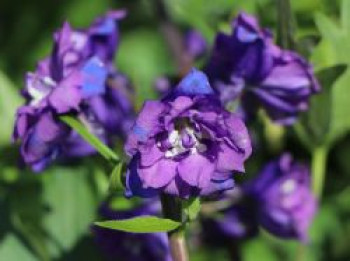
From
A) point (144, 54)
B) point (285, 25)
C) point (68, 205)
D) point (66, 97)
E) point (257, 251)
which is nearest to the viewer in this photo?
point (66, 97)

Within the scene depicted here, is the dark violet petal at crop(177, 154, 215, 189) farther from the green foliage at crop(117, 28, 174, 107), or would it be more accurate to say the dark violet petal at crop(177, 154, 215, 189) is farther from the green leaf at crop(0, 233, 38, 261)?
the green foliage at crop(117, 28, 174, 107)

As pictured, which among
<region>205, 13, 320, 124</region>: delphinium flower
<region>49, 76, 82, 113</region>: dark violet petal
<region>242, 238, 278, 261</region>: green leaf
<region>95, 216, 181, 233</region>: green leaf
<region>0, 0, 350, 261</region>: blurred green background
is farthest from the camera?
<region>242, 238, 278, 261</region>: green leaf

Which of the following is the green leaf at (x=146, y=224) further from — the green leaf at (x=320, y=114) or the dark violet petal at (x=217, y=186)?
the green leaf at (x=320, y=114)

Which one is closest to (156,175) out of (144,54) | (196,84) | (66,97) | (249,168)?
(196,84)

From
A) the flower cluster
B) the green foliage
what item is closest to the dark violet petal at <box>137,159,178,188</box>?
the flower cluster

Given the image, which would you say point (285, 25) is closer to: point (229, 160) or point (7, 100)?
point (229, 160)
